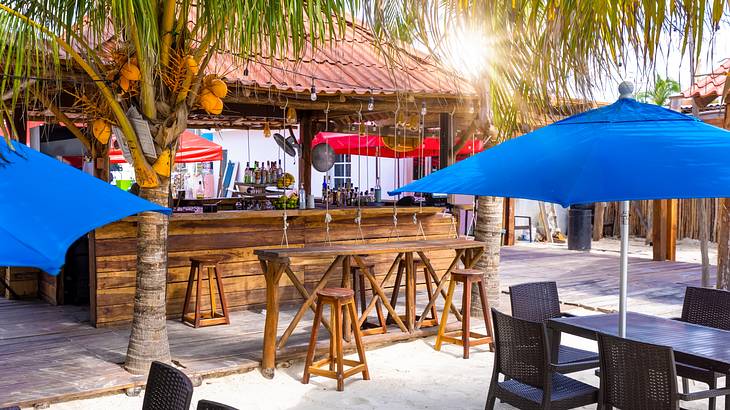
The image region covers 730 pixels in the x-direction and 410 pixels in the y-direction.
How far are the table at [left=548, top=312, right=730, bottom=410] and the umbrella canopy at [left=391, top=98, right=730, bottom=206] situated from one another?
3.48 ft

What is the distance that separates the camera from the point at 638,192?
3213mm

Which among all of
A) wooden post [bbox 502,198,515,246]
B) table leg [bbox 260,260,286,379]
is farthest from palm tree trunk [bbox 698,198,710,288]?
wooden post [bbox 502,198,515,246]

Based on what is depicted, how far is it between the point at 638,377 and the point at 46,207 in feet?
9.38

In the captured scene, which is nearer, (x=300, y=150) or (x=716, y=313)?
(x=716, y=313)

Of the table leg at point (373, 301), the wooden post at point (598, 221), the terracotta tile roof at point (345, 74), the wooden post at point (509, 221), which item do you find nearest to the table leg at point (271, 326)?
the table leg at point (373, 301)

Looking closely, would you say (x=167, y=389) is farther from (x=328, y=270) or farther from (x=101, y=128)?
(x=101, y=128)

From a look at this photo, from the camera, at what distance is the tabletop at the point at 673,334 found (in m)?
3.80

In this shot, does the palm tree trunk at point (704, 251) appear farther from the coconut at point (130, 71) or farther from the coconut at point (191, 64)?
the coconut at point (130, 71)

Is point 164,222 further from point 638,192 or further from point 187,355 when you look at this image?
point 638,192

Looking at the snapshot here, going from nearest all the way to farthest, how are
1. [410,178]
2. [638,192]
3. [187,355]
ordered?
[638,192] → [187,355] → [410,178]

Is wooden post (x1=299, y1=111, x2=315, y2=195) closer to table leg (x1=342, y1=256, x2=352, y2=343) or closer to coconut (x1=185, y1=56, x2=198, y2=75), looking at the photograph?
table leg (x1=342, y1=256, x2=352, y2=343)

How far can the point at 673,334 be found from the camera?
4.34m

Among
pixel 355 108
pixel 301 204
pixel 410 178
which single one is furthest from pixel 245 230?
pixel 410 178

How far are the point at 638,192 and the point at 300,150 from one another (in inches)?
312
